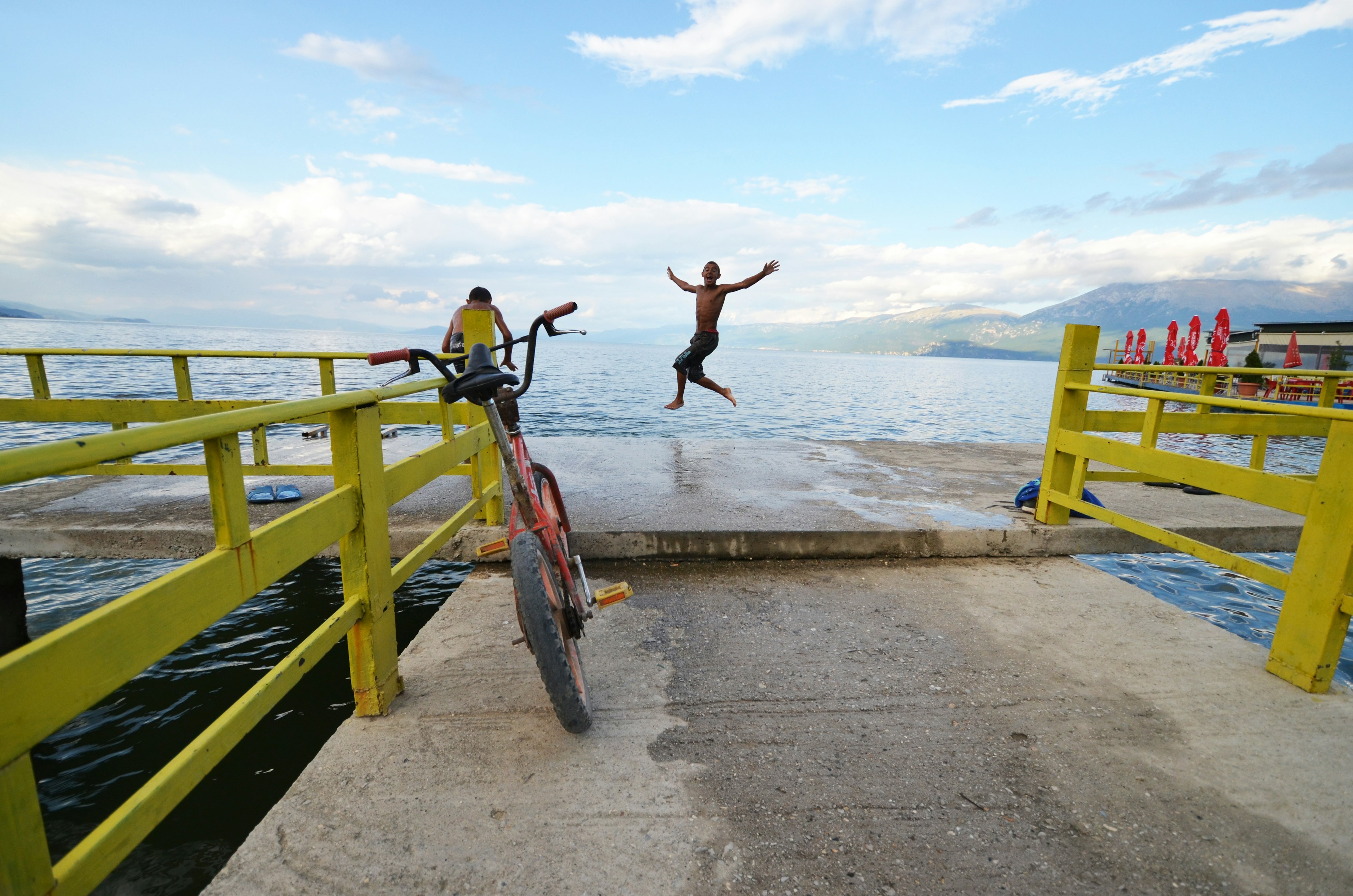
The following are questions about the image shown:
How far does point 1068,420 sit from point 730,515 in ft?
8.62

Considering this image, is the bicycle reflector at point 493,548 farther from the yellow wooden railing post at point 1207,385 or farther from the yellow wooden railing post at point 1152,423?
the yellow wooden railing post at point 1207,385

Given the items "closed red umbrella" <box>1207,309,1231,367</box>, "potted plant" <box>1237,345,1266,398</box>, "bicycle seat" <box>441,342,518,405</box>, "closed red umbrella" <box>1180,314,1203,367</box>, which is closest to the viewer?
"bicycle seat" <box>441,342,518,405</box>

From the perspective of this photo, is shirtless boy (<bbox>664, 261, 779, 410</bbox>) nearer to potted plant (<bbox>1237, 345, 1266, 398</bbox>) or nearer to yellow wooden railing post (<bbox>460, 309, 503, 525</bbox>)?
yellow wooden railing post (<bbox>460, 309, 503, 525</bbox>)

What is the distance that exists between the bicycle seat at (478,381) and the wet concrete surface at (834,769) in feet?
4.36

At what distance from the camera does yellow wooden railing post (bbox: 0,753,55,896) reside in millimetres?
1114

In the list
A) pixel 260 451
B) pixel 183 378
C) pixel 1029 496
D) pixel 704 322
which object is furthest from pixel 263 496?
pixel 1029 496

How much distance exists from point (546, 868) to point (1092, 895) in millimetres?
1587

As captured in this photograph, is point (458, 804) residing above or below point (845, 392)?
above

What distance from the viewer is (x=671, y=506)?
490 cm

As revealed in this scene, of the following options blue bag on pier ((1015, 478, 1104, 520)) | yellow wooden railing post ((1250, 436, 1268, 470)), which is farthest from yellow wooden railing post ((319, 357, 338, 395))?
yellow wooden railing post ((1250, 436, 1268, 470))

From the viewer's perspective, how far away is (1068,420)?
4.55 meters

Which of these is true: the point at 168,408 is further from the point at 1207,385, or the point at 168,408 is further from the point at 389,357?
the point at 1207,385

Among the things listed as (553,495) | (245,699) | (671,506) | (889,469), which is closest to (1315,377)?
(889,469)

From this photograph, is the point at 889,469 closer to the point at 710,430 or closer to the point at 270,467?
the point at 270,467
